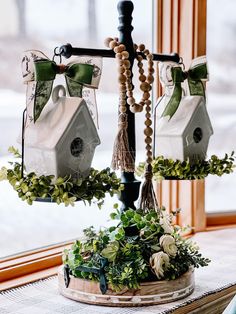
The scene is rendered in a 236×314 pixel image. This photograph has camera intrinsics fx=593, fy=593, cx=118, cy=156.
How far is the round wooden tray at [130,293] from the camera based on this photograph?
146 cm

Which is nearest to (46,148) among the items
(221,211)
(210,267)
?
(210,267)

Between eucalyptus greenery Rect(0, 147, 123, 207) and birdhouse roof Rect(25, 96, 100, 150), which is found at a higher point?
birdhouse roof Rect(25, 96, 100, 150)

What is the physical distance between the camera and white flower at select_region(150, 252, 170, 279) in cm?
146

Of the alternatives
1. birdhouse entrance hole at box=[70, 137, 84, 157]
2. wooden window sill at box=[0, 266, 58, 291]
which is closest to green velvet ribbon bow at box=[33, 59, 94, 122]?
birdhouse entrance hole at box=[70, 137, 84, 157]

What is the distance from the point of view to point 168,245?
1.51 m

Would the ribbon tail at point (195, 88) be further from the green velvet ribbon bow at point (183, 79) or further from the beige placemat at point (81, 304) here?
the beige placemat at point (81, 304)

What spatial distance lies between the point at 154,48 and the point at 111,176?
100 centimetres

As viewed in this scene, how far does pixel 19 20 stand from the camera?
1788 millimetres

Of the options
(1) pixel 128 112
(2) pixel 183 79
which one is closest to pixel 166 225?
(1) pixel 128 112

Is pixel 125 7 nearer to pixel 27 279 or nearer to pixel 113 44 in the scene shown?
pixel 113 44

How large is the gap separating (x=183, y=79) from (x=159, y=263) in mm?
536

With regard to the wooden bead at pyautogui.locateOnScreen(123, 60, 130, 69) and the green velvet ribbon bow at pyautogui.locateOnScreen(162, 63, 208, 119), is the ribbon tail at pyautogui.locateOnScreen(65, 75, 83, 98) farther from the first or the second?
the green velvet ribbon bow at pyautogui.locateOnScreen(162, 63, 208, 119)

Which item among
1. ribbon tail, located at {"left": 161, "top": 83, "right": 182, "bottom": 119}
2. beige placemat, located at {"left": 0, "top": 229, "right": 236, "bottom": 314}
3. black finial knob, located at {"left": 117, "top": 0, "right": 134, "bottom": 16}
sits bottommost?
beige placemat, located at {"left": 0, "top": 229, "right": 236, "bottom": 314}

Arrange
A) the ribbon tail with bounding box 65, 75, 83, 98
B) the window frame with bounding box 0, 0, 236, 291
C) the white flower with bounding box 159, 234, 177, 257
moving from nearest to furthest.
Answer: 1. the ribbon tail with bounding box 65, 75, 83, 98
2. the white flower with bounding box 159, 234, 177, 257
3. the window frame with bounding box 0, 0, 236, 291
